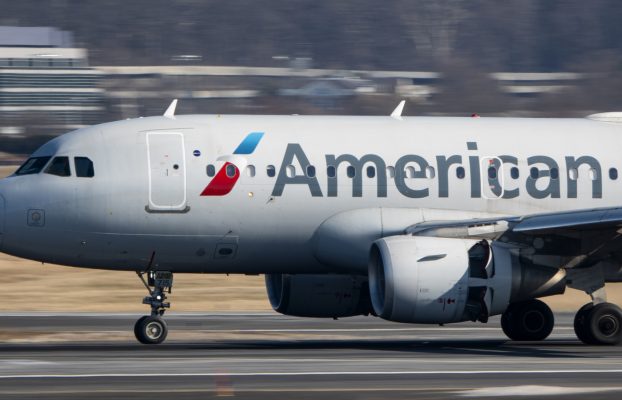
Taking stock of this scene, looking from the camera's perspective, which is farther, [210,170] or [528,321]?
[528,321]

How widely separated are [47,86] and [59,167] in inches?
6075

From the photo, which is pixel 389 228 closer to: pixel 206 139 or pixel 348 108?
pixel 206 139

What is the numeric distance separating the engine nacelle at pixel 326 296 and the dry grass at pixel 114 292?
37.6 feet

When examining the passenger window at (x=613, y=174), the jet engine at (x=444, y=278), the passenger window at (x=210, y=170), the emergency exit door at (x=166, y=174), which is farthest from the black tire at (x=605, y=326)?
the emergency exit door at (x=166, y=174)

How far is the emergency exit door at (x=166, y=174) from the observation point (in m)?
25.2

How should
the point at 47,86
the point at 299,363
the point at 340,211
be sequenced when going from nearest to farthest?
the point at 299,363
the point at 340,211
the point at 47,86

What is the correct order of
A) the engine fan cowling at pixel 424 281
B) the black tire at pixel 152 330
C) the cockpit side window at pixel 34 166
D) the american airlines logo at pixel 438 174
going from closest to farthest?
the engine fan cowling at pixel 424 281 < the black tire at pixel 152 330 < the cockpit side window at pixel 34 166 < the american airlines logo at pixel 438 174

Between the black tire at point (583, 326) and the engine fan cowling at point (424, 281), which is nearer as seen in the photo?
the engine fan cowling at point (424, 281)

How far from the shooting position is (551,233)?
2441 centimetres

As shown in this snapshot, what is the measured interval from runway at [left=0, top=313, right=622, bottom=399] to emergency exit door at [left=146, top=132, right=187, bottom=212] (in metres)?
2.66

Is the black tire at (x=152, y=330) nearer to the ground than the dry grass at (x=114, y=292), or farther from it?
farther from it

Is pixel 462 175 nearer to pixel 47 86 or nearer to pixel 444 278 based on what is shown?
pixel 444 278

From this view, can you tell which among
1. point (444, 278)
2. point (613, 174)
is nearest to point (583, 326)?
point (444, 278)

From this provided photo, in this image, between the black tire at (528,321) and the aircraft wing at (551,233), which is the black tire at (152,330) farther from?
the black tire at (528,321)
